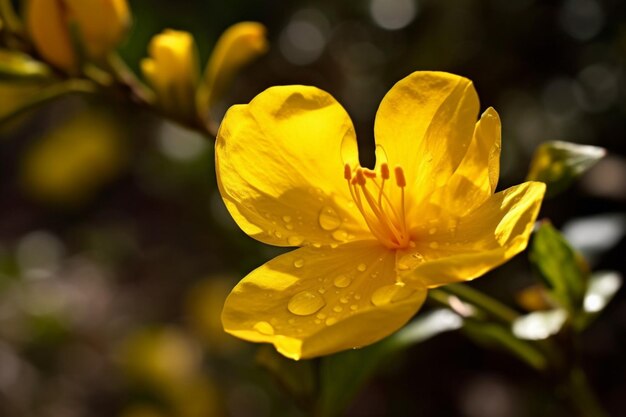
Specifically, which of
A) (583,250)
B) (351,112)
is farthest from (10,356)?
(583,250)

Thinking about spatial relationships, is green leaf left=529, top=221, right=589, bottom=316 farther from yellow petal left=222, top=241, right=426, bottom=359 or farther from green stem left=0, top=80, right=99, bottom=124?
green stem left=0, top=80, right=99, bottom=124

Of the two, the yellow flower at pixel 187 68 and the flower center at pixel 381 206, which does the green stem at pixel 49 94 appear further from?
the flower center at pixel 381 206

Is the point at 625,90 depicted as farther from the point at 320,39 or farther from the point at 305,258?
the point at 305,258

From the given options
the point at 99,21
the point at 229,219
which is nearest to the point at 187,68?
the point at 99,21

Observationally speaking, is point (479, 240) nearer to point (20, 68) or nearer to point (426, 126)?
point (426, 126)

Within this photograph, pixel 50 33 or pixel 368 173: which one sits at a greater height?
pixel 50 33

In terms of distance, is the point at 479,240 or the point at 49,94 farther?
the point at 49,94
